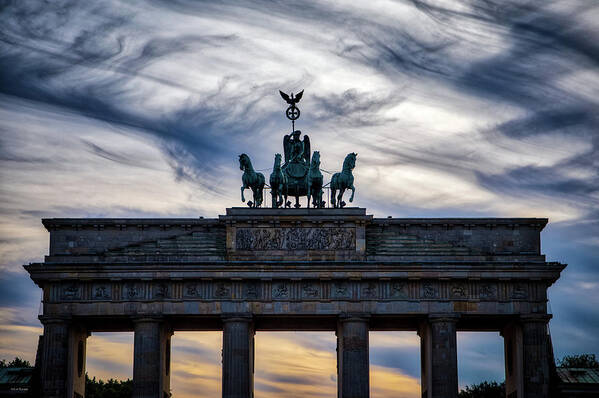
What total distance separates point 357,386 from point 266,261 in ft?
30.5

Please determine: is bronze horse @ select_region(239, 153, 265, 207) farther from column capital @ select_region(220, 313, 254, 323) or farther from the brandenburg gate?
column capital @ select_region(220, 313, 254, 323)

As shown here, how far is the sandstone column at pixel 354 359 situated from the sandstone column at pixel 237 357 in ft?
18.7

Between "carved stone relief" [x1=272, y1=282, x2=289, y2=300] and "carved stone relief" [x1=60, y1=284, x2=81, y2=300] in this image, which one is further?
"carved stone relief" [x1=272, y1=282, x2=289, y2=300]

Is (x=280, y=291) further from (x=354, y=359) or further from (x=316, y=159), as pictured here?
(x=316, y=159)

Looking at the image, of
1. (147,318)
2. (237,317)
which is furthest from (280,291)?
(147,318)

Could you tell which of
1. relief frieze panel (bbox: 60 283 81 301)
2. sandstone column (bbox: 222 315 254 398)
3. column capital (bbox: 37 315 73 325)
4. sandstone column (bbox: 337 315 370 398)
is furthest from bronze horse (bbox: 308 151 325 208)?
column capital (bbox: 37 315 73 325)

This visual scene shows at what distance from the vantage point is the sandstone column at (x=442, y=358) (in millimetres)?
75812

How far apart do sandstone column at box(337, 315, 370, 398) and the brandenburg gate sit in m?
0.06

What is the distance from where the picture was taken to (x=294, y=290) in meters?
77.3

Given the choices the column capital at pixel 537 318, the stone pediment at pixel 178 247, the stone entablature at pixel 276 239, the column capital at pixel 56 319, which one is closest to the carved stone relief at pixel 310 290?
the stone entablature at pixel 276 239

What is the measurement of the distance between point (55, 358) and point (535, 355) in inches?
1128

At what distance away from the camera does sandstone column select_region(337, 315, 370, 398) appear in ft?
249

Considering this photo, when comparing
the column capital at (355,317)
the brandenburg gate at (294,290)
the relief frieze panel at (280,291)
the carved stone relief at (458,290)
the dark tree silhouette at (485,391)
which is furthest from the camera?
the dark tree silhouette at (485,391)

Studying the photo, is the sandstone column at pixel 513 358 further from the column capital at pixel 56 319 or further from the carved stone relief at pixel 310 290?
the column capital at pixel 56 319
